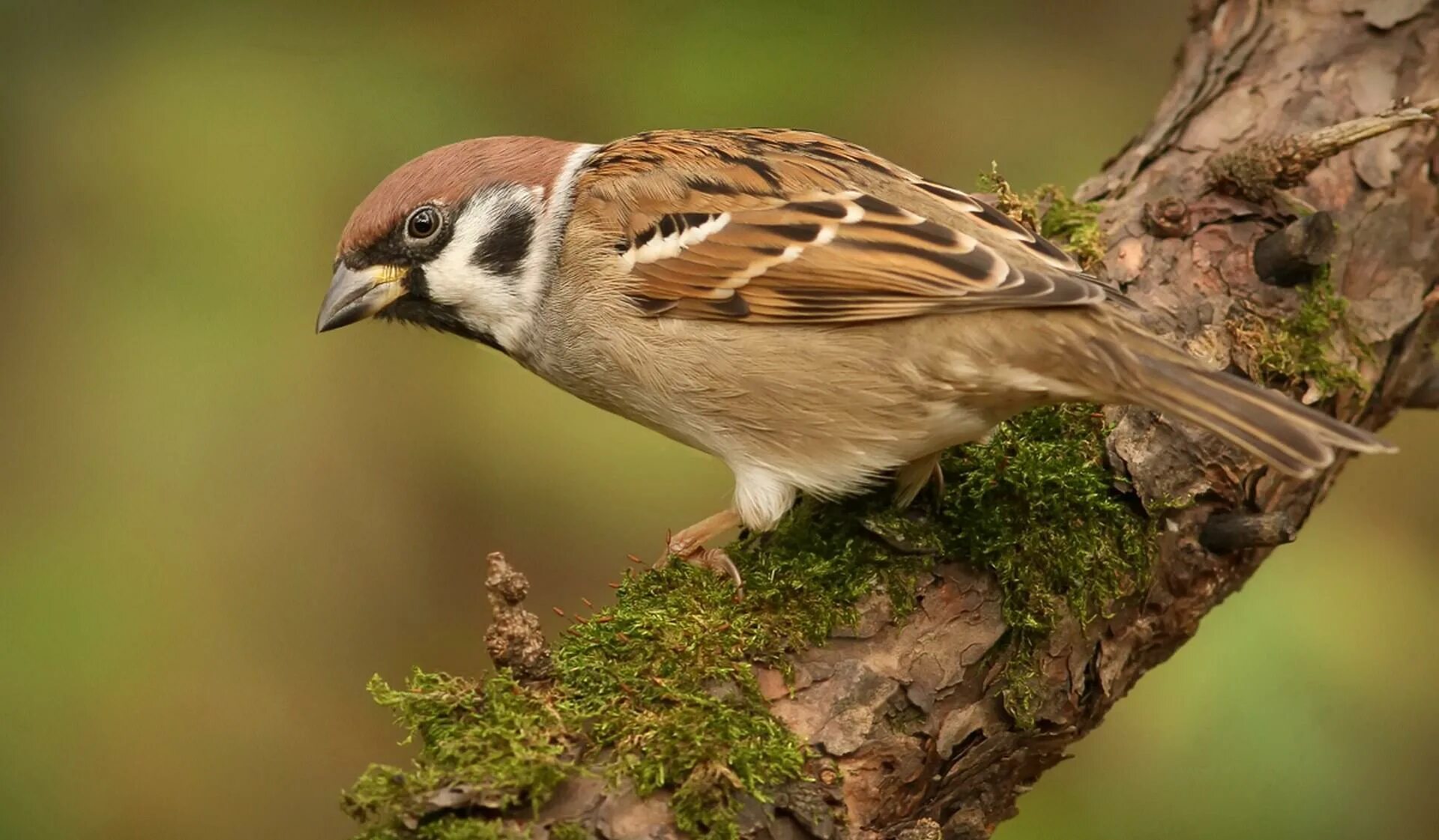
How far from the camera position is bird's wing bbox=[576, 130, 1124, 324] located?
301cm

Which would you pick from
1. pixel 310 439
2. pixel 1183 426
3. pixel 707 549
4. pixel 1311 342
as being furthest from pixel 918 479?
pixel 310 439

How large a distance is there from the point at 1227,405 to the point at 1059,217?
50.7 inches

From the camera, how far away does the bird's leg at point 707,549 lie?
305 centimetres

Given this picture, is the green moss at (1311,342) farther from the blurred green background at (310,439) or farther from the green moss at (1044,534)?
the blurred green background at (310,439)

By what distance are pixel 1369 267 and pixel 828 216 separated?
167 centimetres

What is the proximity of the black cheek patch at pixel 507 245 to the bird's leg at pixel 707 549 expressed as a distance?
2.75 ft

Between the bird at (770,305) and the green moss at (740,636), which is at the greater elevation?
the bird at (770,305)

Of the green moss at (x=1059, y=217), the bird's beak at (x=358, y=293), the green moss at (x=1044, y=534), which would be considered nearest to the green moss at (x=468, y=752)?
the green moss at (x=1044, y=534)

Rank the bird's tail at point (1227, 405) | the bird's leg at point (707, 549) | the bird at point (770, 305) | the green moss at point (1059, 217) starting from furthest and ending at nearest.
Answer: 1. the green moss at point (1059, 217)
2. the bird's leg at point (707, 549)
3. the bird at point (770, 305)
4. the bird's tail at point (1227, 405)

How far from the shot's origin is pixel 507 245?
3.55 m

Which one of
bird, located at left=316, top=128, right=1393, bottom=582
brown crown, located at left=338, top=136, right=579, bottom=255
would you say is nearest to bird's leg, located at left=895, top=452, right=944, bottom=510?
bird, located at left=316, top=128, right=1393, bottom=582

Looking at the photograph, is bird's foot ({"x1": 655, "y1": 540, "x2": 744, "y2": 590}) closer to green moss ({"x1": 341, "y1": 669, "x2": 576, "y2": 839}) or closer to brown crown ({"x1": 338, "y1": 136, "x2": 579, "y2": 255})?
green moss ({"x1": 341, "y1": 669, "x2": 576, "y2": 839})

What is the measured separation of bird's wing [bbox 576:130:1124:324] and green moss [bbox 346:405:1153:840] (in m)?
0.47

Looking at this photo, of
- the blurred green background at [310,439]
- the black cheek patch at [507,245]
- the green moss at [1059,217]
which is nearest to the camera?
the black cheek patch at [507,245]
